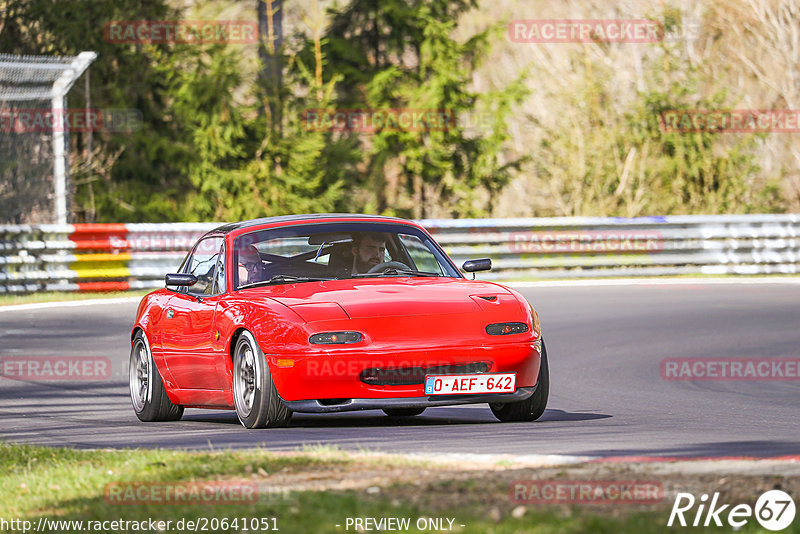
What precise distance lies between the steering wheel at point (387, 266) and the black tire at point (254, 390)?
1331 millimetres

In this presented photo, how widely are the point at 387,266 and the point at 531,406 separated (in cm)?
151

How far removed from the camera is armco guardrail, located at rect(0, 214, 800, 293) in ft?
75.3

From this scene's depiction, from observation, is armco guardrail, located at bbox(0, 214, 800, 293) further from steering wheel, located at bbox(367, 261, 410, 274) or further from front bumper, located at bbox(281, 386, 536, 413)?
front bumper, located at bbox(281, 386, 536, 413)

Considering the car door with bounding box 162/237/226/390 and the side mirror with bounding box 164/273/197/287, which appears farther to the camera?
the side mirror with bounding box 164/273/197/287

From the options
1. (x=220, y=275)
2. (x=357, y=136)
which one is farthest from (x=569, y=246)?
(x=220, y=275)

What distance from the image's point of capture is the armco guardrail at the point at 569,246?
2295 centimetres

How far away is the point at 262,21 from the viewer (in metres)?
31.7

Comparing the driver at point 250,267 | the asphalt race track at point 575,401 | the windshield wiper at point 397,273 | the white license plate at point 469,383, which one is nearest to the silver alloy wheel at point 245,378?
the asphalt race track at point 575,401

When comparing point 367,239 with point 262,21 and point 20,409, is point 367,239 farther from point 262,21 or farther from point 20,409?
point 262,21

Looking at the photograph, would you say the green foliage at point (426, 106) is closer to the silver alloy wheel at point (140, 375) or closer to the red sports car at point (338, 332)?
the silver alloy wheel at point (140, 375)

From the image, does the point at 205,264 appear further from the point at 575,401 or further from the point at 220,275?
the point at 575,401

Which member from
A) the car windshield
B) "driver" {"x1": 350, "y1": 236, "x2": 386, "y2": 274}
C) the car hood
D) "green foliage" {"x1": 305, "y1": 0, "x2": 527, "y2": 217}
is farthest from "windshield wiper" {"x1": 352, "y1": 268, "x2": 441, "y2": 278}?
"green foliage" {"x1": 305, "y1": 0, "x2": 527, "y2": 217}

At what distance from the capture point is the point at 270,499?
5.91 metres

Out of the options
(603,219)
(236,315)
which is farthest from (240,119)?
(236,315)
